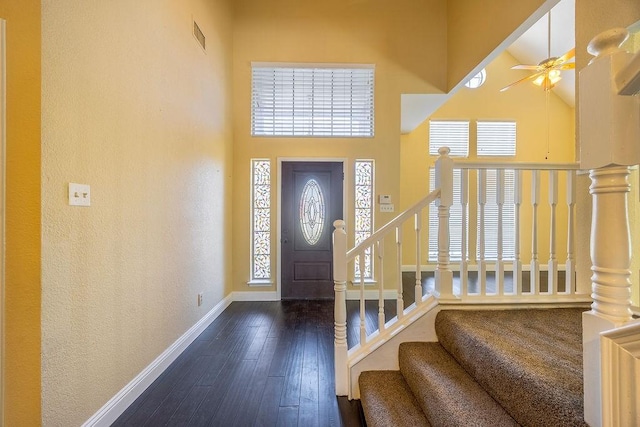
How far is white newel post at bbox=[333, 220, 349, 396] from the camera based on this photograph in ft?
6.29

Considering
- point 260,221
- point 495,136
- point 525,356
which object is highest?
point 495,136

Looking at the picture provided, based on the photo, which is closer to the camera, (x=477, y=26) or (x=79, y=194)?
(x=79, y=194)

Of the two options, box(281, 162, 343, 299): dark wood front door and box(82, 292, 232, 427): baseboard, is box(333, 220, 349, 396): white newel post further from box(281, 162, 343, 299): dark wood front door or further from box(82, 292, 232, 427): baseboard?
box(281, 162, 343, 299): dark wood front door

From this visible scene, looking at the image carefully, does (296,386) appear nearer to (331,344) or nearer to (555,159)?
(331,344)

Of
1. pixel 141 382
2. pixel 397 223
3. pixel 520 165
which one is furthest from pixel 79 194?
pixel 520 165

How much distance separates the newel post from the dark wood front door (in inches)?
87.8

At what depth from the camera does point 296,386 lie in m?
2.08

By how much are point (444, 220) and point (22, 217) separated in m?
2.25

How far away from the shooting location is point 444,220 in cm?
194

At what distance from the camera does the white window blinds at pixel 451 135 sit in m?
5.61

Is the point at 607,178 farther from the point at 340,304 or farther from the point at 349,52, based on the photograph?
the point at 349,52

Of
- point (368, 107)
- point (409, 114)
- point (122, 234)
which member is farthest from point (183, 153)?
point (409, 114)

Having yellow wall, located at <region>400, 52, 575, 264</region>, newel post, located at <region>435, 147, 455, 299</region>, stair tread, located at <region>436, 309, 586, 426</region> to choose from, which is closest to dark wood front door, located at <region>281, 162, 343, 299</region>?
yellow wall, located at <region>400, 52, 575, 264</region>

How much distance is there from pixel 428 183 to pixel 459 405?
479 cm
